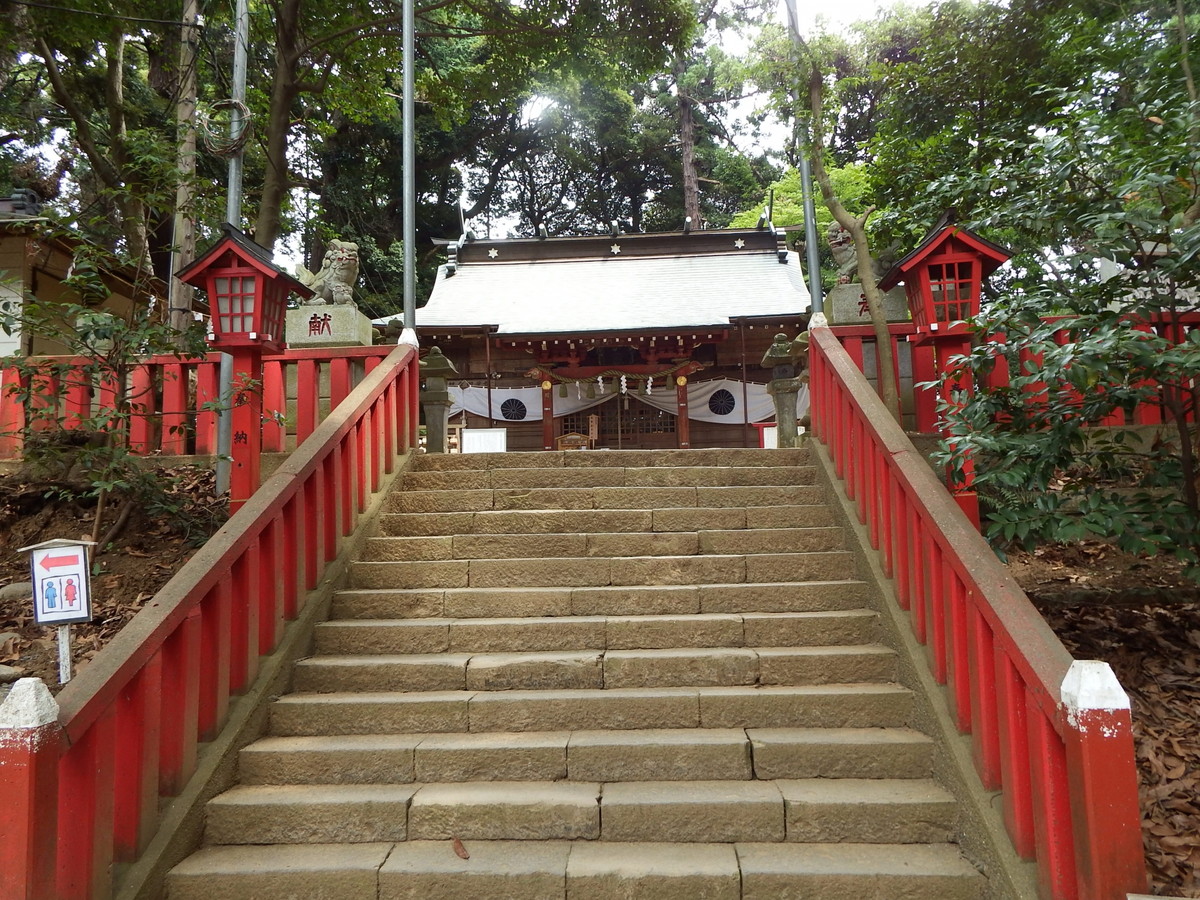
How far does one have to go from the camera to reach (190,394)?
6180 millimetres

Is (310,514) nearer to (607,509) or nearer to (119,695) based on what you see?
(119,695)

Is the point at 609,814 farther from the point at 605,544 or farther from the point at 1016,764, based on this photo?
the point at 605,544

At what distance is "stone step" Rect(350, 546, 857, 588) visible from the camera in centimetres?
412

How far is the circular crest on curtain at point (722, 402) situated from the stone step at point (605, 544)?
8.73m

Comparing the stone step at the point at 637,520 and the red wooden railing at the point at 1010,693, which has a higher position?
the stone step at the point at 637,520

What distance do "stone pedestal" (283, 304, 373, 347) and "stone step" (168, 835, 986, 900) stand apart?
12.3ft

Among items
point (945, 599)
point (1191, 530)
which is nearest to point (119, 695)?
point (945, 599)

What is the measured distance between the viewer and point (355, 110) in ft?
28.5

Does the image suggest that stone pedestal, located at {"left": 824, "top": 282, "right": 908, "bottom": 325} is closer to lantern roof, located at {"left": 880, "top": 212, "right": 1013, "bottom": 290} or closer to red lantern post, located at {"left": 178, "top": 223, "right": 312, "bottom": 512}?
lantern roof, located at {"left": 880, "top": 212, "right": 1013, "bottom": 290}

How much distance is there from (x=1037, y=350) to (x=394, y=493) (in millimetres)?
4019

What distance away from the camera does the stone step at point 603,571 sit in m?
4.12

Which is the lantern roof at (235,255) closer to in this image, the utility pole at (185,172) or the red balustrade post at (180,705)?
the utility pole at (185,172)

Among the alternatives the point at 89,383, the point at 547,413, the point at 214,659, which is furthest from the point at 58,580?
the point at 547,413

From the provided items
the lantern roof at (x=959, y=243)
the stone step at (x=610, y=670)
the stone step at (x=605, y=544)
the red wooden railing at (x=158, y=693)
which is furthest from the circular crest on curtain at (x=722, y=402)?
the stone step at (x=610, y=670)
